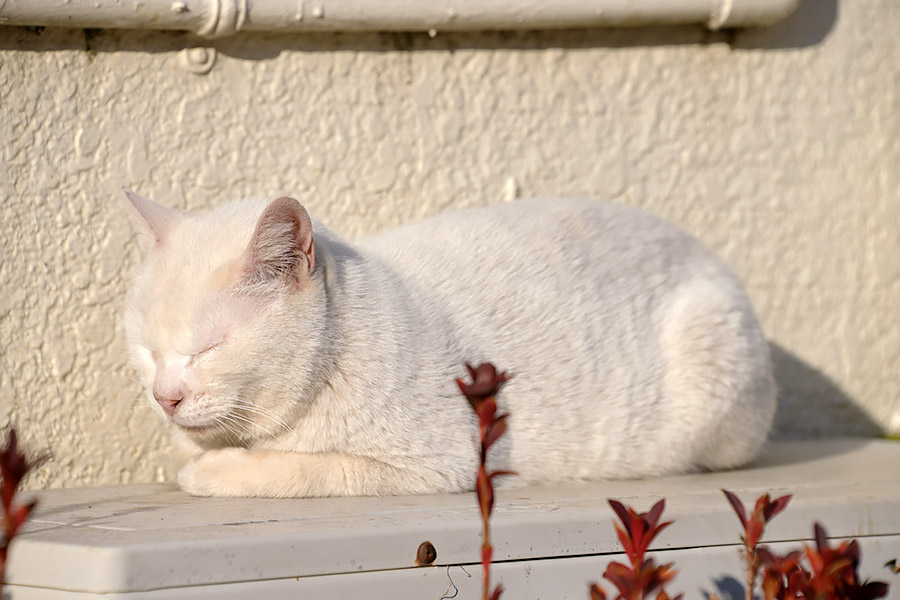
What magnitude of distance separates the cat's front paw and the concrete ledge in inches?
2.1

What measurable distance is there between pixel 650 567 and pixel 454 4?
2.20 m

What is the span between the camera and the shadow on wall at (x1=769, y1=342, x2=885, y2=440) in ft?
11.8

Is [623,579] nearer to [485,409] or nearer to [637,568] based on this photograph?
[637,568]

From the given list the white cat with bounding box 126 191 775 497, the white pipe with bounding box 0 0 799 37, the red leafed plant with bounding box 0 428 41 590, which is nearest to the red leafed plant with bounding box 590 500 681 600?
the red leafed plant with bounding box 0 428 41 590

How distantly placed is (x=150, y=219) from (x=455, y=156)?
116cm

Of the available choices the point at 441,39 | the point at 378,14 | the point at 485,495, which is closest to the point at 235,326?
the point at 485,495

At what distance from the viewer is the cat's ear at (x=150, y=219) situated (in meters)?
2.39

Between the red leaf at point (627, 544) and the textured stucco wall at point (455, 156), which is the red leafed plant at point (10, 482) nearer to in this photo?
the red leaf at point (627, 544)

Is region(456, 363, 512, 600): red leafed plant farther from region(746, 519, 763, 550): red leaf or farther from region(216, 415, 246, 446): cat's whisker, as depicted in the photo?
region(216, 415, 246, 446): cat's whisker

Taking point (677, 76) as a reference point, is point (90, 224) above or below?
below

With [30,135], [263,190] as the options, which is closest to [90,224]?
[30,135]

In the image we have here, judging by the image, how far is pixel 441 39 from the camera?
324cm

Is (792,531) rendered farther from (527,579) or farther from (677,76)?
(677,76)

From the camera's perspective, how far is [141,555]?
5.26 ft
